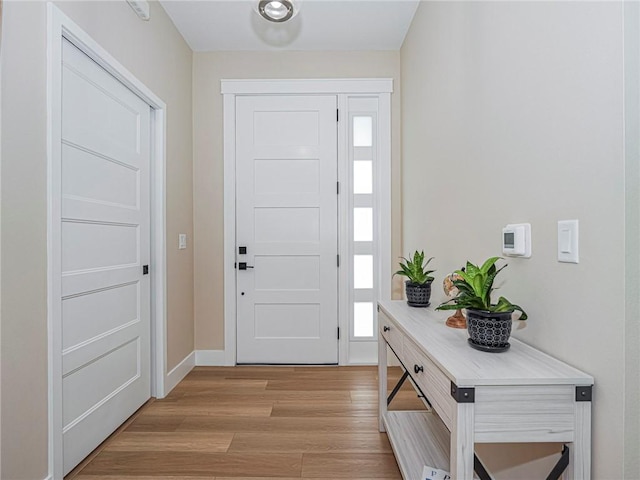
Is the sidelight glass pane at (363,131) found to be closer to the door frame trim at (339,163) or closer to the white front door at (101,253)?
the door frame trim at (339,163)

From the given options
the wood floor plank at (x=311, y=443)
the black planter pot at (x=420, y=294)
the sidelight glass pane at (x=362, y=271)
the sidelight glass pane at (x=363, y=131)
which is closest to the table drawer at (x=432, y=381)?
the black planter pot at (x=420, y=294)

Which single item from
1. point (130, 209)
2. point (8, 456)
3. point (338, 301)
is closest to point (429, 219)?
point (338, 301)

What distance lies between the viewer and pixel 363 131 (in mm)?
3223

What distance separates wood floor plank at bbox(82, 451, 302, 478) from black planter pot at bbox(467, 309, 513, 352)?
1156mm

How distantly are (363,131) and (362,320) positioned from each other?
65.3 inches

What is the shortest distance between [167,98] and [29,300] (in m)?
1.79

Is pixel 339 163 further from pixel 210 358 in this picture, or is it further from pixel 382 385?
pixel 210 358

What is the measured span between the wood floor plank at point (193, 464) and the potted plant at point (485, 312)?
45.8 inches

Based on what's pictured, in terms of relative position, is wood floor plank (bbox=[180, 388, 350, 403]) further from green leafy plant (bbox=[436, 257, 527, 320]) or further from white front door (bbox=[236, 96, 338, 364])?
green leafy plant (bbox=[436, 257, 527, 320])

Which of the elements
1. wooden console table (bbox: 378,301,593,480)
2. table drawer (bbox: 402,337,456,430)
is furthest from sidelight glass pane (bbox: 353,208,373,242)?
wooden console table (bbox: 378,301,593,480)

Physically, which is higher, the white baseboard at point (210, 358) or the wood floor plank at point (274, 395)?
the white baseboard at point (210, 358)

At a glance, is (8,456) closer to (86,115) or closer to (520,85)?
(86,115)

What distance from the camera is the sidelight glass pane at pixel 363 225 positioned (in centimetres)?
322

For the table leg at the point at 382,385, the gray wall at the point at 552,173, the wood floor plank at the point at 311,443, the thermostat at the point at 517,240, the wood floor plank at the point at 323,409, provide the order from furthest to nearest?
the wood floor plank at the point at 323,409 → the table leg at the point at 382,385 → the wood floor plank at the point at 311,443 → the thermostat at the point at 517,240 → the gray wall at the point at 552,173
